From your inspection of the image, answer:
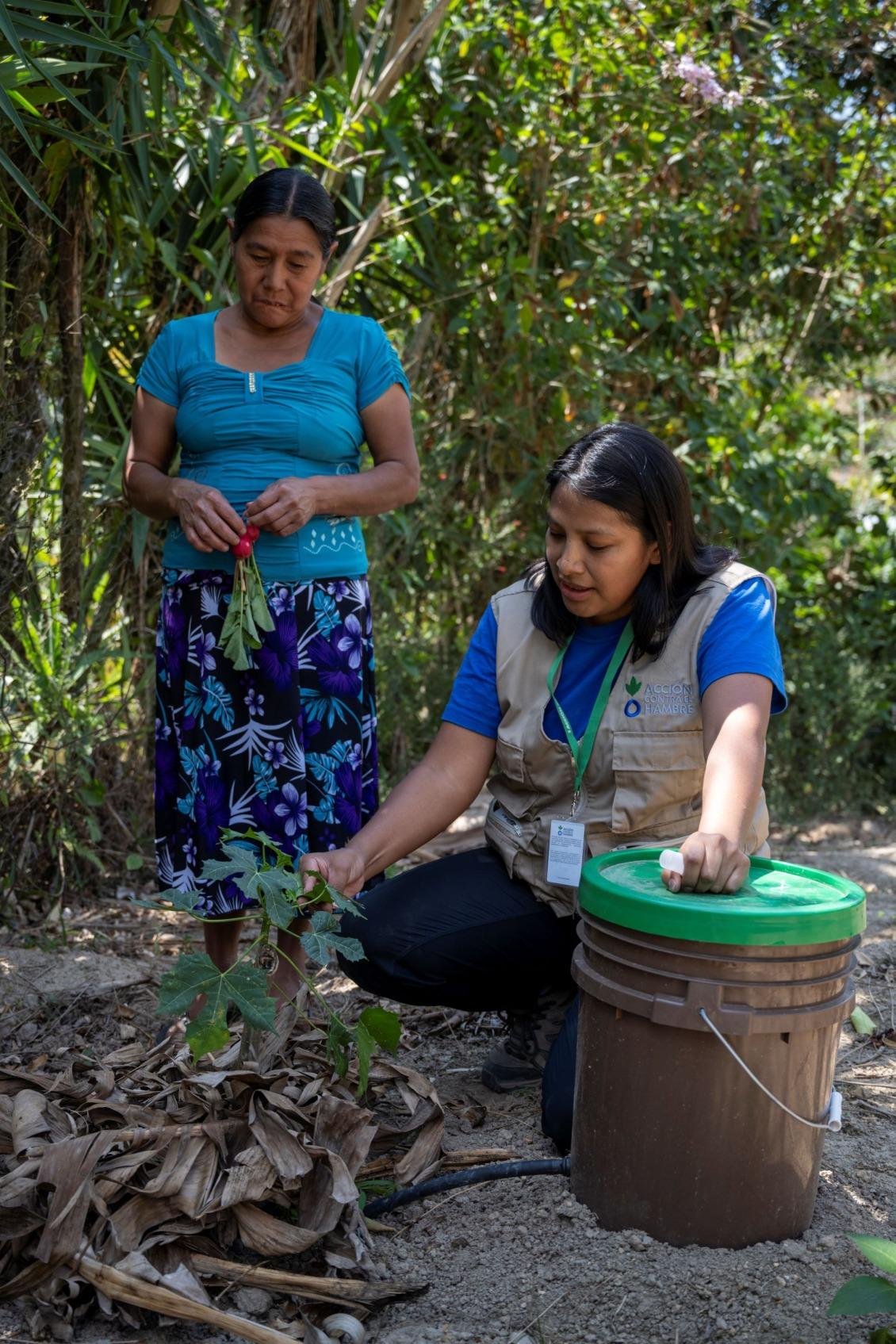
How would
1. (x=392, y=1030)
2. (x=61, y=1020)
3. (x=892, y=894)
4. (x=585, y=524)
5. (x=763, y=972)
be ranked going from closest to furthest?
1. (x=763, y=972)
2. (x=392, y=1030)
3. (x=585, y=524)
4. (x=61, y=1020)
5. (x=892, y=894)

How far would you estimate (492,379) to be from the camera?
16.4ft

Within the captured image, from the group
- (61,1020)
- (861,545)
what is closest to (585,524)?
(61,1020)

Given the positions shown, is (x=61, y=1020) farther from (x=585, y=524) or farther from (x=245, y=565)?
(x=585, y=524)

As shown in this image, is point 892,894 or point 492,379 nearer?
point 892,894

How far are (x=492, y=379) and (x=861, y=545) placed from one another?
2.09 meters

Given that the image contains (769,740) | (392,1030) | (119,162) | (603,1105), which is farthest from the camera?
(769,740)

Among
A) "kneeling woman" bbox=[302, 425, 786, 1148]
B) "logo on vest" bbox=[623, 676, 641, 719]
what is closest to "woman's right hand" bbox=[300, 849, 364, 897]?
"kneeling woman" bbox=[302, 425, 786, 1148]

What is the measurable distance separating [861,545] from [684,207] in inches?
71.6

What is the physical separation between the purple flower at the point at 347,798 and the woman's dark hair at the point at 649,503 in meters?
0.74

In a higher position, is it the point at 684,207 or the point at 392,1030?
the point at 684,207

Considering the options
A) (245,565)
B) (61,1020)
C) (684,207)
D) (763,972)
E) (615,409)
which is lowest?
(61,1020)

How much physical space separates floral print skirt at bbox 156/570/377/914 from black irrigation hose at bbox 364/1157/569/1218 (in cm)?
79

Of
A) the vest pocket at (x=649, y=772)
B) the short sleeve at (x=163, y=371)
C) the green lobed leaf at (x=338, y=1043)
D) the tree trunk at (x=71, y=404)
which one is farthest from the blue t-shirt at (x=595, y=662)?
the tree trunk at (x=71, y=404)

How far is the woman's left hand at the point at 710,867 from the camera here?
1.87 meters
